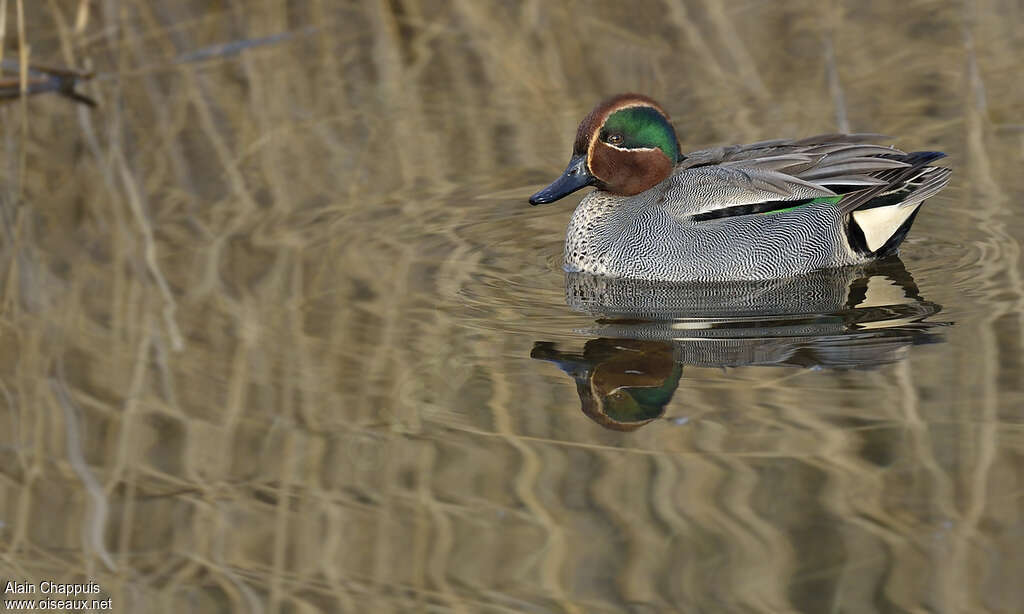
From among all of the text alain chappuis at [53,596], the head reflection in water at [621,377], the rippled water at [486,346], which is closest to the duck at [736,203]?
the rippled water at [486,346]

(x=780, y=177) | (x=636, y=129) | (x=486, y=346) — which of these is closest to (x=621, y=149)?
(x=636, y=129)

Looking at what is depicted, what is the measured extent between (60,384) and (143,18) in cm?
494

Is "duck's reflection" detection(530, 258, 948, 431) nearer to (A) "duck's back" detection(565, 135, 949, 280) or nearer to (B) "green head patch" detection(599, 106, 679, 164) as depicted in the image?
(A) "duck's back" detection(565, 135, 949, 280)

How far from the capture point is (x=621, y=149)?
6586mm

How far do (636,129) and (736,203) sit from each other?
1.87ft

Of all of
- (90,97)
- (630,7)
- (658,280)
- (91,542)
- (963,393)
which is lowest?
(91,542)

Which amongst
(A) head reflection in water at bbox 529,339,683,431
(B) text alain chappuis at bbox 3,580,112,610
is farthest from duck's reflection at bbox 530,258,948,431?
(B) text alain chappuis at bbox 3,580,112,610

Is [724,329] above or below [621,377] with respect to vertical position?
above

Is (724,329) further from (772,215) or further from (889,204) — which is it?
(889,204)

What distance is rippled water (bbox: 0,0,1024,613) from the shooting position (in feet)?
13.8

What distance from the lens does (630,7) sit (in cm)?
952

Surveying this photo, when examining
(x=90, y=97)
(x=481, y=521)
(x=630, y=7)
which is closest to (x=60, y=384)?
(x=481, y=521)

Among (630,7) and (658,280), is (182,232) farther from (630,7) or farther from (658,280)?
(630,7)

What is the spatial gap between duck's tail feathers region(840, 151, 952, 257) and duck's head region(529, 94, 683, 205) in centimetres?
84
